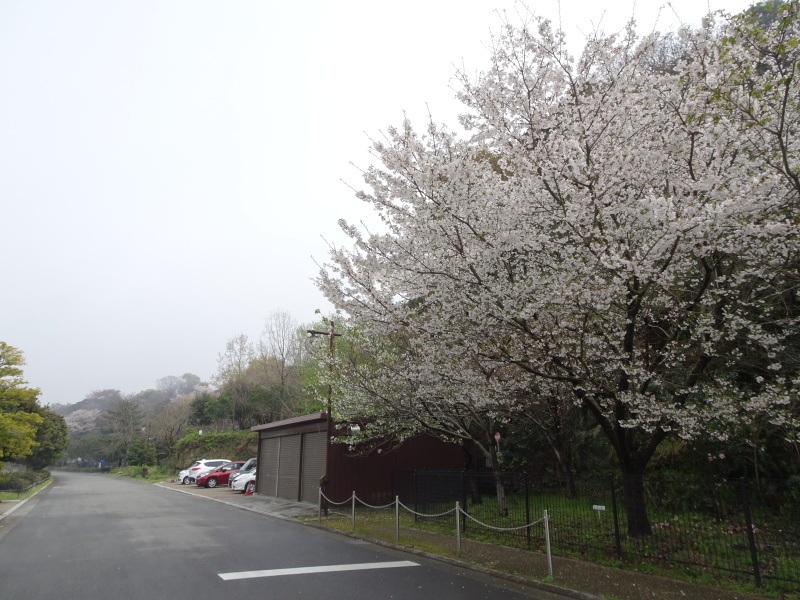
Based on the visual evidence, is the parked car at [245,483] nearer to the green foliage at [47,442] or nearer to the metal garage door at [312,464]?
the metal garage door at [312,464]

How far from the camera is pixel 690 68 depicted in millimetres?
7988

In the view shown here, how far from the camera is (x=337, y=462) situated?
18.0 meters

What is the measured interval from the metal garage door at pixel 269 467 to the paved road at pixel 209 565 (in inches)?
332

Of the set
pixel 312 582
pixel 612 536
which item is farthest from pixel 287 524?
pixel 612 536

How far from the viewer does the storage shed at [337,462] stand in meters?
18.0

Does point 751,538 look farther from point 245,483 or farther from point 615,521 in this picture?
point 245,483

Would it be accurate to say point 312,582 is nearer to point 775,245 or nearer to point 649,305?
point 649,305

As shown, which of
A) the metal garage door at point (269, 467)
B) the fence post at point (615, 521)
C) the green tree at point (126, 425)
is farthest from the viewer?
the green tree at point (126, 425)

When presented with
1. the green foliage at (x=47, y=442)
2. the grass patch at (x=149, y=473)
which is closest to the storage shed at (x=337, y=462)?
the grass patch at (x=149, y=473)

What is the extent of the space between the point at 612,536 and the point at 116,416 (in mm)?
65658

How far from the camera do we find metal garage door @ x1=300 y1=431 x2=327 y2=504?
62.3 ft

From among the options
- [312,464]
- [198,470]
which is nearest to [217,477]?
[198,470]

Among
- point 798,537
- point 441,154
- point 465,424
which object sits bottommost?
point 798,537

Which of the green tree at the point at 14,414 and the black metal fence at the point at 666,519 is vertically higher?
the green tree at the point at 14,414
